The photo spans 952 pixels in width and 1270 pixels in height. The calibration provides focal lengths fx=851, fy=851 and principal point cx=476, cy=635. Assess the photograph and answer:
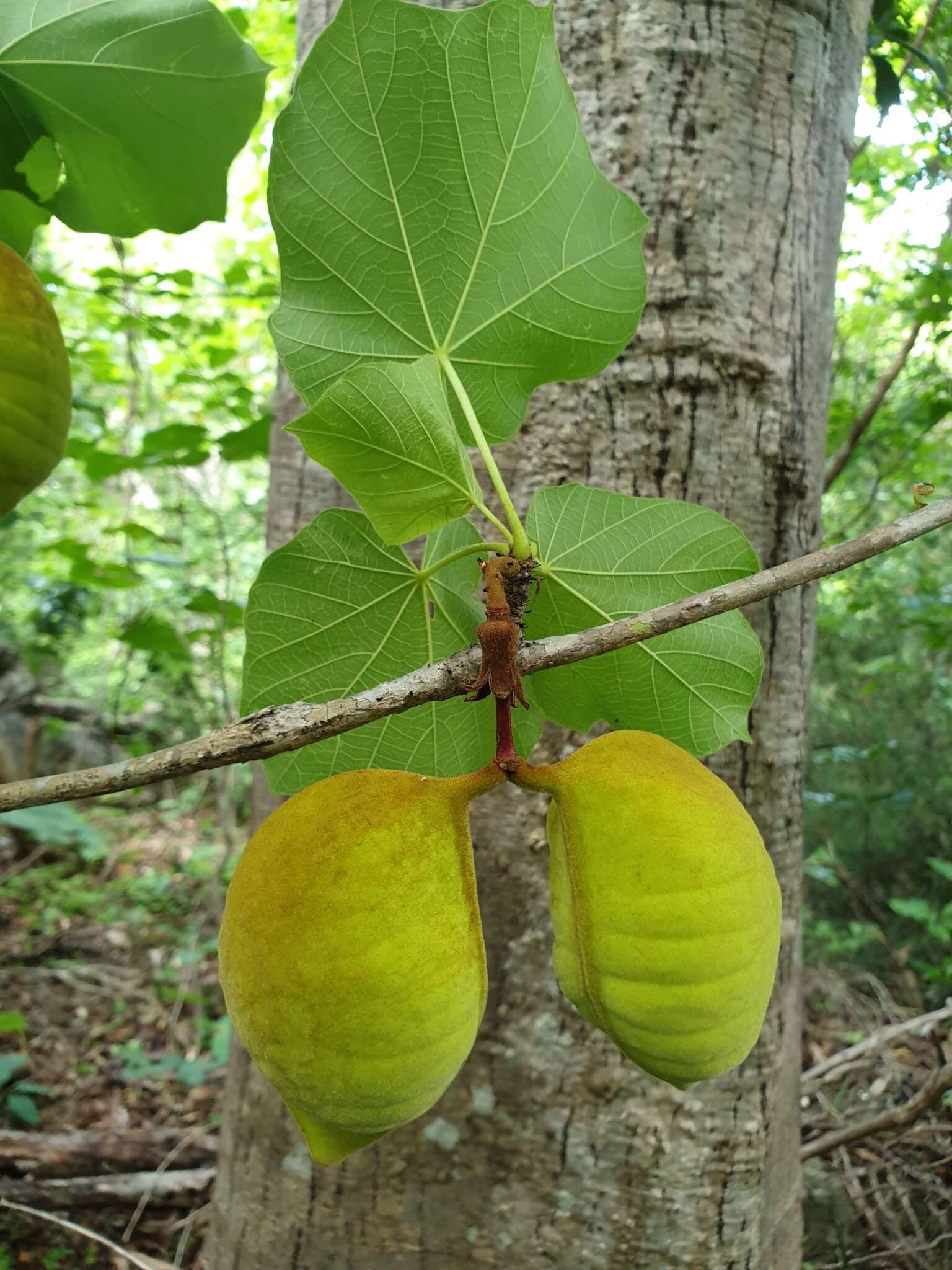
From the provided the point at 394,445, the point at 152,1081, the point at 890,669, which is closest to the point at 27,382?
the point at 394,445

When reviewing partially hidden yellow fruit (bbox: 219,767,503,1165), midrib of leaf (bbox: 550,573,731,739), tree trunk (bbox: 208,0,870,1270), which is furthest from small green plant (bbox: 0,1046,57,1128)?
midrib of leaf (bbox: 550,573,731,739)

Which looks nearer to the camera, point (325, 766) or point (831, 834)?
point (325, 766)

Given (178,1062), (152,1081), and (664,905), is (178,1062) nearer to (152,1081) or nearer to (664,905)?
(152,1081)

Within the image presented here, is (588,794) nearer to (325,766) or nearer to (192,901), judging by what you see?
(325,766)

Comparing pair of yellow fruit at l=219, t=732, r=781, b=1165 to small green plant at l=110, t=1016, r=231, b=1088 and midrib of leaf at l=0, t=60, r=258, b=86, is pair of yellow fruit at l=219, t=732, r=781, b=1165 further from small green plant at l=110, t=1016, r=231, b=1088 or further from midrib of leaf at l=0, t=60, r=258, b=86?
small green plant at l=110, t=1016, r=231, b=1088

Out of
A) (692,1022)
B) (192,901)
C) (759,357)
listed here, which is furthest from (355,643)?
(192,901)

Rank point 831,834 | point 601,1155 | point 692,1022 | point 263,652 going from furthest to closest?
point 831,834 → point 601,1155 → point 263,652 → point 692,1022
